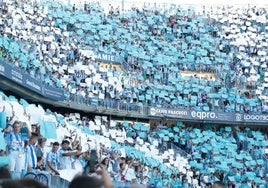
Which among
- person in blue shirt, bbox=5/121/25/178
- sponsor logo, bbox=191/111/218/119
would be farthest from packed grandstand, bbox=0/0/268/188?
person in blue shirt, bbox=5/121/25/178

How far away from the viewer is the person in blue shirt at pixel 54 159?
13.5 m

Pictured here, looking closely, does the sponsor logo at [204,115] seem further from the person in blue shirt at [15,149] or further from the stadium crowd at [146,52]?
the person in blue shirt at [15,149]

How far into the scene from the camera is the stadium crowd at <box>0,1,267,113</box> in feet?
125

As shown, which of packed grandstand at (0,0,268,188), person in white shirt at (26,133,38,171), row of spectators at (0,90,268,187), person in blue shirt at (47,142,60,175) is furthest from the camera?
packed grandstand at (0,0,268,188)

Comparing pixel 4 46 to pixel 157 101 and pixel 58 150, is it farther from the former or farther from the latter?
pixel 58 150

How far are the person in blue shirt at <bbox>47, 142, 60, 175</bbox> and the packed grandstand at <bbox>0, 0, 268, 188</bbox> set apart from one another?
1467 cm

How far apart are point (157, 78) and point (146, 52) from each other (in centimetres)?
288

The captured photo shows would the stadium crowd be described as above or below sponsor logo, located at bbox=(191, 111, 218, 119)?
above

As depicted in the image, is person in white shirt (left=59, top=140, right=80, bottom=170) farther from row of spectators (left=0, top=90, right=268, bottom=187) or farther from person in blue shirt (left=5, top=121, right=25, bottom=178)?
row of spectators (left=0, top=90, right=268, bottom=187)

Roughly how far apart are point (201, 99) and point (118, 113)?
6.42 meters

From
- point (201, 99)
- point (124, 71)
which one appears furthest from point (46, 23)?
point (201, 99)

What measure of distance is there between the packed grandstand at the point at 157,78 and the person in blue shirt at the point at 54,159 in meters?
14.7

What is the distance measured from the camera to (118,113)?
40719 mm

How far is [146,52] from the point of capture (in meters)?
47.6
